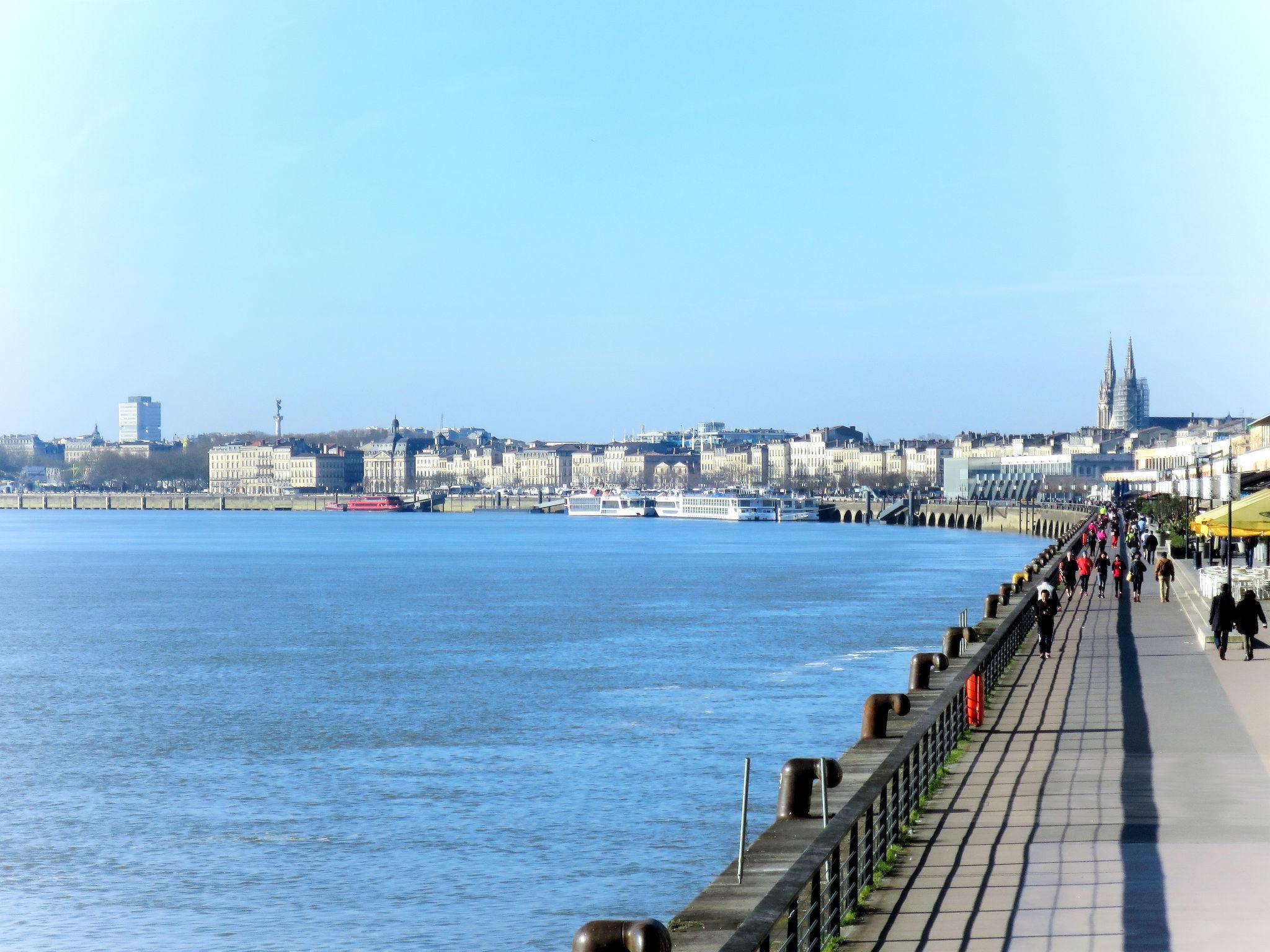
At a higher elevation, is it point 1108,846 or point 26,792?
point 1108,846

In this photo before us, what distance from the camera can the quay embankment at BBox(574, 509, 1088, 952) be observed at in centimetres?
827

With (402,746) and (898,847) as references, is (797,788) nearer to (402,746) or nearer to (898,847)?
(898,847)

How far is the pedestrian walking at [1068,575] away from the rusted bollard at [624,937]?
1165 inches

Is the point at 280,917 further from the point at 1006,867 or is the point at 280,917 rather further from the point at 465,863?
the point at 1006,867

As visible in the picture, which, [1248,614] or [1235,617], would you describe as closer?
[1248,614]

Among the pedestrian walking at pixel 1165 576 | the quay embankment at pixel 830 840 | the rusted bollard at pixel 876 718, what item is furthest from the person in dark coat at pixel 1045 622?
the pedestrian walking at pixel 1165 576

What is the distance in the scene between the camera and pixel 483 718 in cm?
2761

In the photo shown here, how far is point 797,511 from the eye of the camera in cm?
17925

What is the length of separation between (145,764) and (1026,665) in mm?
11565

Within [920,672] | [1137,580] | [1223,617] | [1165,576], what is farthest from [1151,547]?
[920,672]

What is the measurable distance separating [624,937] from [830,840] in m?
2.49

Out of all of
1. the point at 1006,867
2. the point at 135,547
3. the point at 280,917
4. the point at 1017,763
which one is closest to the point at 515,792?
the point at 280,917

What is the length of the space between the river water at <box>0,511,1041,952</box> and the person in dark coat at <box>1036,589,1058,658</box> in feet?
9.22

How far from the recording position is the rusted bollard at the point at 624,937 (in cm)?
713
